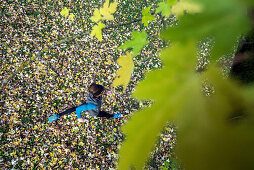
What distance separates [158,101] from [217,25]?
0.33m

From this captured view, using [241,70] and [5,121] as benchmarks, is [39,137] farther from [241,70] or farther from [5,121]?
[241,70]

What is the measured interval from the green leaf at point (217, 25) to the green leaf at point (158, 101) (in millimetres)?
105

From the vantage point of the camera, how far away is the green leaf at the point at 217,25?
59 cm

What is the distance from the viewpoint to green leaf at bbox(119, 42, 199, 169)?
0.50 m

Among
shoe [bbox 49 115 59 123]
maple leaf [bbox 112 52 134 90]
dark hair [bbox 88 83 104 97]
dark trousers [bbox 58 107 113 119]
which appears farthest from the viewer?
shoe [bbox 49 115 59 123]

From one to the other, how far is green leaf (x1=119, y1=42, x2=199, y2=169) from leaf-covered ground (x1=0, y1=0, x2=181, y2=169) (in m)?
3.67

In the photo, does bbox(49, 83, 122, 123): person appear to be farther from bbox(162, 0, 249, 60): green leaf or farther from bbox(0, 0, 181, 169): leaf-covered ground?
bbox(162, 0, 249, 60): green leaf

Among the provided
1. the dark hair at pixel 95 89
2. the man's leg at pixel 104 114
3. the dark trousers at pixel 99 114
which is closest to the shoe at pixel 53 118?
the dark trousers at pixel 99 114

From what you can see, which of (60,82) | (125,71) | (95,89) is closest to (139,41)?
(125,71)

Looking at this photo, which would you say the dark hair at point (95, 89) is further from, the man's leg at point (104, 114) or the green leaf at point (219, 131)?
the green leaf at point (219, 131)

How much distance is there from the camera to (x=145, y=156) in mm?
524

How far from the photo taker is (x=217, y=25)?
2.04ft

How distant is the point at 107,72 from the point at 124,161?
4.48 meters

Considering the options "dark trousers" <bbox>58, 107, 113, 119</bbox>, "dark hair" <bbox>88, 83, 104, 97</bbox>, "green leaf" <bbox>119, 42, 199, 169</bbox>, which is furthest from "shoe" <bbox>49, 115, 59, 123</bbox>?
"green leaf" <bbox>119, 42, 199, 169</bbox>
